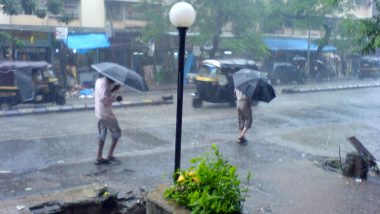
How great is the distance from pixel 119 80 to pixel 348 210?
185 inches

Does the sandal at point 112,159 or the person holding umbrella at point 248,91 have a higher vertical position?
the person holding umbrella at point 248,91

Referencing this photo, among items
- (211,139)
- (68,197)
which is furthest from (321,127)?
(68,197)

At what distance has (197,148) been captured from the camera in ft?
35.5

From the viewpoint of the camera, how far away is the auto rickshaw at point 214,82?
58.3 ft

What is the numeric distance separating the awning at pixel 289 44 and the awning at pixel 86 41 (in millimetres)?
12567

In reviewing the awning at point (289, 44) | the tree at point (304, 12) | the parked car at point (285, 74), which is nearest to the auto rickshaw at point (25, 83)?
the parked car at point (285, 74)

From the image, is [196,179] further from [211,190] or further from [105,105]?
[105,105]

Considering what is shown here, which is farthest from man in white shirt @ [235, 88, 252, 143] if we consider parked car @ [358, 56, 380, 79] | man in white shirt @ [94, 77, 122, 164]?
parked car @ [358, 56, 380, 79]

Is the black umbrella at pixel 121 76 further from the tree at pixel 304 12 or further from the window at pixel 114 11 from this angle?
the tree at pixel 304 12

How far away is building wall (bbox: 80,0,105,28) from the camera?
25.2m

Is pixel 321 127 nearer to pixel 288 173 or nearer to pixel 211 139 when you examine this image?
pixel 211 139

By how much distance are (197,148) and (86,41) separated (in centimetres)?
1549

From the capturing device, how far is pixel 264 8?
1151 inches

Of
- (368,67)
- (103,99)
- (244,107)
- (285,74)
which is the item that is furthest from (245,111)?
(368,67)
